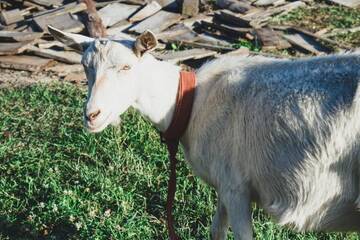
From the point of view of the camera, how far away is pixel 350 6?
12688 millimetres

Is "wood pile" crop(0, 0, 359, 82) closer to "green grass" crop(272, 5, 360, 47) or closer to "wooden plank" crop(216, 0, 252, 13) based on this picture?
"wooden plank" crop(216, 0, 252, 13)

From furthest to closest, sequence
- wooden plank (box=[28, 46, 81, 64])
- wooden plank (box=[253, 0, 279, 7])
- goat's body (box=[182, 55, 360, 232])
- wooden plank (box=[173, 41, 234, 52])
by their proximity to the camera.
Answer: wooden plank (box=[253, 0, 279, 7])
wooden plank (box=[173, 41, 234, 52])
wooden plank (box=[28, 46, 81, 64])
goat's body (box=[182, 55, 360, 232])

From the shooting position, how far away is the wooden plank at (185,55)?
971cm

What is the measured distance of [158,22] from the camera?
11383 millimetres

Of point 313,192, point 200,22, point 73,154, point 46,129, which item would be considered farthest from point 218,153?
point 200,22

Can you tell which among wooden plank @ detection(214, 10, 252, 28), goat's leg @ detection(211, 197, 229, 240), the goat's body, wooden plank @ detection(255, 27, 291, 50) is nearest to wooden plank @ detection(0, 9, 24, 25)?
wooden plank @ detection(214, 10, 252, 28)

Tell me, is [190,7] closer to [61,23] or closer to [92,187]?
[61,23]

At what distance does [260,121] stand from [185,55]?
19.6 feet

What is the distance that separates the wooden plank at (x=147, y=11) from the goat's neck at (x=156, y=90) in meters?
7.32

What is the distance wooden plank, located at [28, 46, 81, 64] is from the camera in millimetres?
9836

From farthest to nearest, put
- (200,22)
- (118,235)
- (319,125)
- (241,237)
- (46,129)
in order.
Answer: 1. (200,22)
2. (46,129)
3. (118,235)
4. (241,237)
5. (319,125)

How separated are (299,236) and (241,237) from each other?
3.51 feet

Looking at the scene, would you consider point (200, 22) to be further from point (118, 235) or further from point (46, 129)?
point (118, 235)

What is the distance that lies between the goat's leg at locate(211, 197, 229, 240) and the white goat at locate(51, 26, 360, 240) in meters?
0.41
